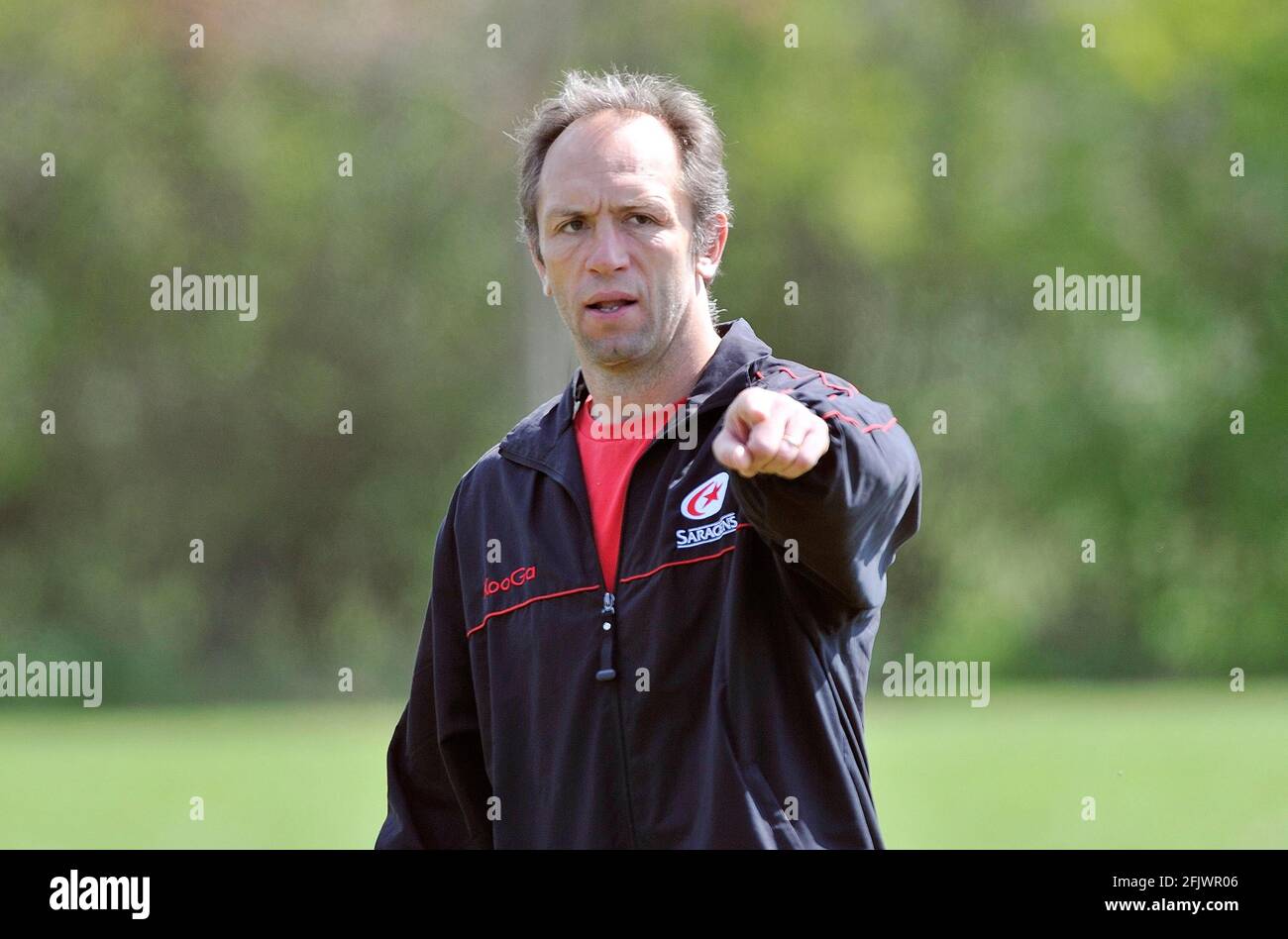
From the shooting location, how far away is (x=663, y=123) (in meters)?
3.98

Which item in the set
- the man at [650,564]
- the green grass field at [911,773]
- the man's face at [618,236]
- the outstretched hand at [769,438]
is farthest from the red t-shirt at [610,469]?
the green grass field at [911,773]

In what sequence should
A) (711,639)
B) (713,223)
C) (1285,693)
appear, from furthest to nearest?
(1285,693) → (713,223) → (711,639)

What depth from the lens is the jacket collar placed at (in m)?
3.58

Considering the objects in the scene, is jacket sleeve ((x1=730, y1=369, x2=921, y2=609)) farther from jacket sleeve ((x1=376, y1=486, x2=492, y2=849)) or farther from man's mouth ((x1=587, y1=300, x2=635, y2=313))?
jacket sleeve ((x1=376, y1=486, x2=492, y2=849))

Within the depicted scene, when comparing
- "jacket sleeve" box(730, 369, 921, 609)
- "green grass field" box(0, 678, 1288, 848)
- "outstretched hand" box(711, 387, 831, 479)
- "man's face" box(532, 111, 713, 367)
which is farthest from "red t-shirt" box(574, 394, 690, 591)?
"green grass field" box(0, 678, 1288, 848)

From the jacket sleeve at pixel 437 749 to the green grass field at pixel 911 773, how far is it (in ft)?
20.5

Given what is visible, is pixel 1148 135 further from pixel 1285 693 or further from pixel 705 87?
pixel 1285 693

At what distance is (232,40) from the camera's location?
24250 mm

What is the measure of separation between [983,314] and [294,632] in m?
11.5

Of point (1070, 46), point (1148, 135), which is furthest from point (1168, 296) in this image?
point (1070, 46)

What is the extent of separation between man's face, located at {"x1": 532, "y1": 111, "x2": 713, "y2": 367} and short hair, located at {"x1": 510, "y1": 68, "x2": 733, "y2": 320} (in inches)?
1.4

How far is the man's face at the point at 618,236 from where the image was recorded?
3.74 m

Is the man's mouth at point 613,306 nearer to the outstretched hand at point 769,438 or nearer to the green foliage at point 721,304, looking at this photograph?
the outstretched hand at point 769,438

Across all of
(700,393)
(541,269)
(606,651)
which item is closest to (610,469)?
(700,393)
